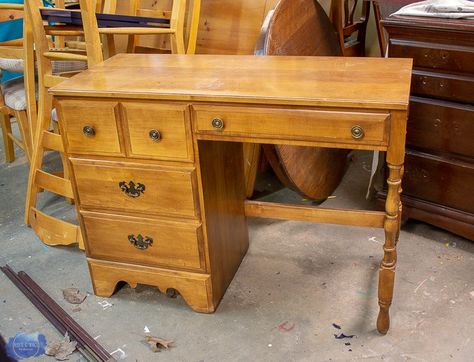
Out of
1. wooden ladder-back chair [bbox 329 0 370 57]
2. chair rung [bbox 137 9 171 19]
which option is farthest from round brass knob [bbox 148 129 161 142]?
wooden ladder-back chair [bbox 329 0 370 57]

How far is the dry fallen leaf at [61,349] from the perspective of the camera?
1972 millimetres

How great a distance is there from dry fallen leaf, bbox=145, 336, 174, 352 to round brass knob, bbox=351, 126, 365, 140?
1.03 m

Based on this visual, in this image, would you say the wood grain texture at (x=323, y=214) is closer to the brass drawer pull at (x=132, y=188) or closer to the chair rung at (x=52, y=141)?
the brass drawer pull at (x=132, y=188)

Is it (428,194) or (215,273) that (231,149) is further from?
(428,194)

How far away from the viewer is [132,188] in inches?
78.3

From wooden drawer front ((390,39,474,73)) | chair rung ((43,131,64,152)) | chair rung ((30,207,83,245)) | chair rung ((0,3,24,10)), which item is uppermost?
chair rung ((0,3,24,10))

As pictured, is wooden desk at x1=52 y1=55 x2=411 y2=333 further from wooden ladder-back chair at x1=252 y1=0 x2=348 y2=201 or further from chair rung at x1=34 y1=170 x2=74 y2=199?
chair rung at x1=34 y1=170 x2=74 y2=199

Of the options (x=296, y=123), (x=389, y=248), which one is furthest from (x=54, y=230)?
(x=389, y=248)

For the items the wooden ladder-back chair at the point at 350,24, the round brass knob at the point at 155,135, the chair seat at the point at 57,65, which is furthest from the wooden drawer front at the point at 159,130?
the wooden ladder-back chair at the point at 350,24

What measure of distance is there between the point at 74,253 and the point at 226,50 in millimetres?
1349

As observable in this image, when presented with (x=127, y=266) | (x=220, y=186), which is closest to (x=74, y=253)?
(x=127, y=266)

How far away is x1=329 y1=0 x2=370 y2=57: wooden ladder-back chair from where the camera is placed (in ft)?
10.4

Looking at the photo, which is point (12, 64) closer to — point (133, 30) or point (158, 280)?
point (133, 30)

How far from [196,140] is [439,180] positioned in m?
1.20
